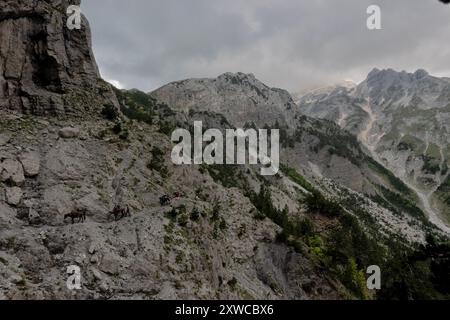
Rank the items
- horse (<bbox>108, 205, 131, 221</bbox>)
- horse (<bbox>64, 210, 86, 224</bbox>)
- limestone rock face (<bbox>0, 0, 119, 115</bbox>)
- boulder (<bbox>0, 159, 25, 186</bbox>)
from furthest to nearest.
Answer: limestone rock face (<bbox>0, 0, 119, 115</bbox>) < horse (<bbox>108, 205, 131, 221</bbox>) < boulder (<bbox>0, 159, 25, 186</bbox>) < horse (<bbox>64, 210, 86, 224</bbox>)

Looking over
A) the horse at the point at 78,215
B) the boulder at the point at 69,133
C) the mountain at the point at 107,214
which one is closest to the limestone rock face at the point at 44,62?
the mountain at the point at 107,214

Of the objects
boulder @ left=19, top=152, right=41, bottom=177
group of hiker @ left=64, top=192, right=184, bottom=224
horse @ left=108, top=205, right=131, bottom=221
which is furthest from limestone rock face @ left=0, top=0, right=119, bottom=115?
horse @ left=108, top=205, right=131, bottom=221

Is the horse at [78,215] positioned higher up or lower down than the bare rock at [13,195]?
lower down

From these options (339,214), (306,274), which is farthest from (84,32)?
(339,214)

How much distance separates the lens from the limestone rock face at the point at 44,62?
5075cm

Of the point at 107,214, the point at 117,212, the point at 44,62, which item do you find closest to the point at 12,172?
the point at 107,214

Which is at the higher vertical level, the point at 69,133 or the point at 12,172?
the point at 69,133

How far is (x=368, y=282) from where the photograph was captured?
70.4m

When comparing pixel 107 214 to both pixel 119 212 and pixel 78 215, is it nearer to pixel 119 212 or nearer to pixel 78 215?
pixel 119 212

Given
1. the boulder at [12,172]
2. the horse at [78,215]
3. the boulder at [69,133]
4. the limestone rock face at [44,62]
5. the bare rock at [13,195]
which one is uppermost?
the limestone rock face at [44,62]

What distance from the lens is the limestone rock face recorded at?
50.8 meters

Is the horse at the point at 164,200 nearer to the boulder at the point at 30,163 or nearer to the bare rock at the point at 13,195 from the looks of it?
the boulder at the point at 30,163

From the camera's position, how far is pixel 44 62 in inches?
2147

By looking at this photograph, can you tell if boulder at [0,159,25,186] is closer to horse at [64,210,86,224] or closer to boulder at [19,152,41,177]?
boulder at [19,152,41,177]
